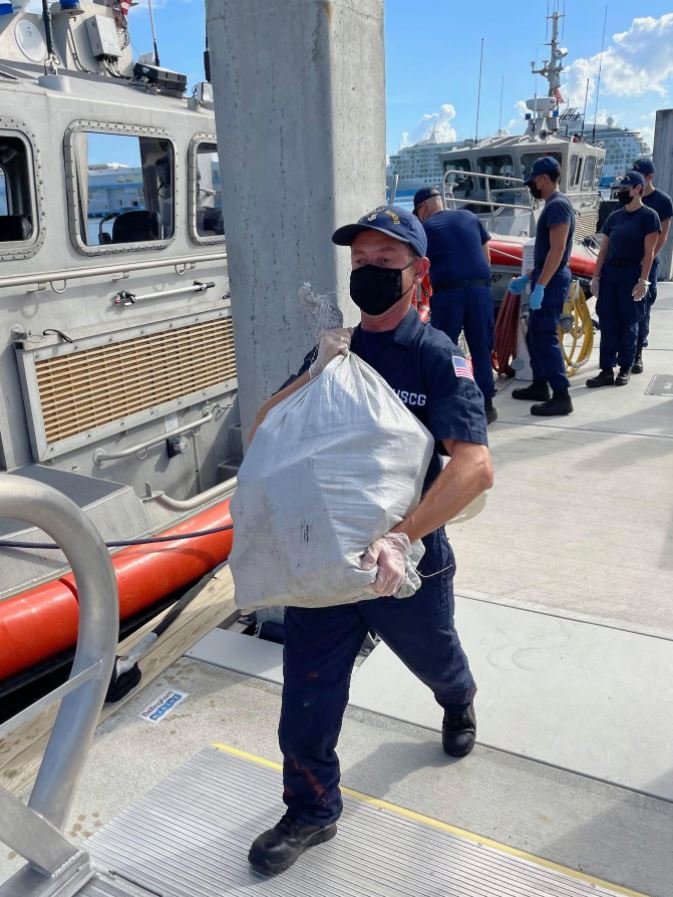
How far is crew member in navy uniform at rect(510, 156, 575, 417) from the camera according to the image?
17.7ft

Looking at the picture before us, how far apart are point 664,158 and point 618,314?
791 centimetres

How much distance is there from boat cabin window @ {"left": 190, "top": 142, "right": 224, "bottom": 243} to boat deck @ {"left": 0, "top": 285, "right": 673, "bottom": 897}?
304 cm

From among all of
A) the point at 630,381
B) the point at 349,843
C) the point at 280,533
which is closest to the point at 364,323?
the point at 280,533

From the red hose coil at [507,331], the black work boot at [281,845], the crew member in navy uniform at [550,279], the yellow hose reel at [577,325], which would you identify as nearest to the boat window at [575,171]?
the yellow hose reel at [577,325]

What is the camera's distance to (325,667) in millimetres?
1941

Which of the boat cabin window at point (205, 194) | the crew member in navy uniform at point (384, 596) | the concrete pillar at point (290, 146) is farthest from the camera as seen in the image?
the boat cabin window at point (205, 194)

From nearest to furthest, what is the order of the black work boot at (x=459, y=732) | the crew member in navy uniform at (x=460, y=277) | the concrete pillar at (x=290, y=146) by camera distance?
the black work boot at (x=459, y=732), the concrete pillar at (x=290, y=146), the crew member in navy uniform at (x=460, y=277)

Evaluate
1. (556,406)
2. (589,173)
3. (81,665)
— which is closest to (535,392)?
(556,406)

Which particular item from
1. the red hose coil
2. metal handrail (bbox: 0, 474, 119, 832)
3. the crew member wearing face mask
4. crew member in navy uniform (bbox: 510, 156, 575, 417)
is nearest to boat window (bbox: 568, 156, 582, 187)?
the red hose coil

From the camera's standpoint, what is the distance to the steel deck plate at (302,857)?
1903mm

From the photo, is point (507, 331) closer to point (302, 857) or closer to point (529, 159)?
point (302, 857)

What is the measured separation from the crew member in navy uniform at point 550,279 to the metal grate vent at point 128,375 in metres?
2.29

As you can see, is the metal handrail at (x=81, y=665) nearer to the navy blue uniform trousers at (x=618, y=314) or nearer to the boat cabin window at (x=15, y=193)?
the boat cabin window at (x=15, y=193)

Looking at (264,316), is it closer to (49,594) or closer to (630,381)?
(49,594)
